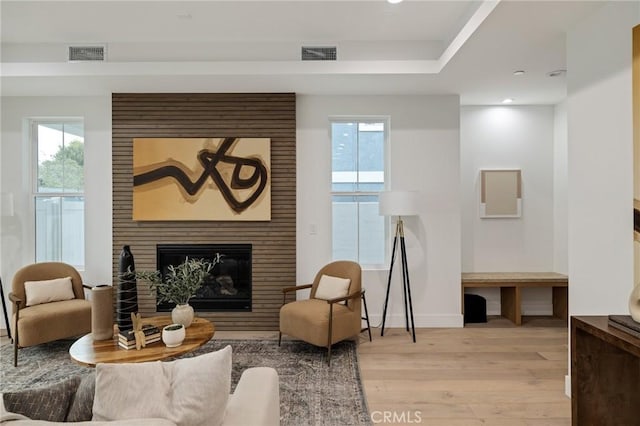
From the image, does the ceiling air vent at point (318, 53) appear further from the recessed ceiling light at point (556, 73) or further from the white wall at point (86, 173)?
the white wall at point (86, 173)

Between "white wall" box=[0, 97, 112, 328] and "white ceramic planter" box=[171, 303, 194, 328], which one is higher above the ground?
"white wall" box=[0, 97, 112, 328]

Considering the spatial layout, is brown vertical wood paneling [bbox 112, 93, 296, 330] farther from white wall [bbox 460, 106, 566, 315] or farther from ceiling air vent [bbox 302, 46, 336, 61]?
white wall [bbox 460, 106, 566, 315]

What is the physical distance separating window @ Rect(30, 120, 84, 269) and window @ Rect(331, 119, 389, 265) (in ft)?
10.1

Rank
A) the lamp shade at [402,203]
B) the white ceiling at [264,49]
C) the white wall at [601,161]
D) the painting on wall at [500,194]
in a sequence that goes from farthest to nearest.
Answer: the painting on wall at [500,194], the lamp shade at [402,203], the white ceiling at [264,49], the white wall at [601,161]

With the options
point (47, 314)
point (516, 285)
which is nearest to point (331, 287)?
point (516, 285)

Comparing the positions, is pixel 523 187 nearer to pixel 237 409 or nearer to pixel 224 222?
pixel 224 222

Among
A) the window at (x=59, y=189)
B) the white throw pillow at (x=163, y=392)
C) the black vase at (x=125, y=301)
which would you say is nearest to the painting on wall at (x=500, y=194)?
the black vase at (x=125, y=301)

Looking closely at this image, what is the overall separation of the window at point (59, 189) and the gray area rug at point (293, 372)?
3.74 feet

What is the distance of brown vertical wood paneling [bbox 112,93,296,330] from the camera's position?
4.12 meters

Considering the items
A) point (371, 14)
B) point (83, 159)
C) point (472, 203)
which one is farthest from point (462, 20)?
point (83, 159)

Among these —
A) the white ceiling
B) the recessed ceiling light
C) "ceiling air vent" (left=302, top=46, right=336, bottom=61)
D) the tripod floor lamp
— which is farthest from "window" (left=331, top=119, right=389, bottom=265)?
the recessed ceiling light

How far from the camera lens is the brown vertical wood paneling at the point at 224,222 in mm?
4121

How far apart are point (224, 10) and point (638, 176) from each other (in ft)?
10.6

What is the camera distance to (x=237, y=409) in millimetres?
1408
